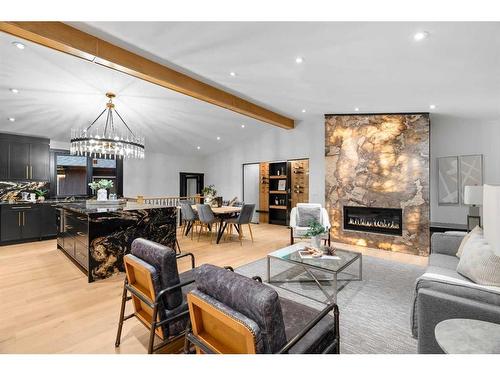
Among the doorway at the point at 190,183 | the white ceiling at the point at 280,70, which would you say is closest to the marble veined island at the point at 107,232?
the white ceiling at the point at 280,70

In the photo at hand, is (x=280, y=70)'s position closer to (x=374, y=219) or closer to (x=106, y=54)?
(x=106, y=54)

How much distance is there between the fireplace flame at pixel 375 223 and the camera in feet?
16.2

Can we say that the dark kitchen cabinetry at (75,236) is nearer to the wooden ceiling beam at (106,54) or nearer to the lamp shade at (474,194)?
the wooden ceiling beam at (106,54)

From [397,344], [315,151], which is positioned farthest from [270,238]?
[397,344]

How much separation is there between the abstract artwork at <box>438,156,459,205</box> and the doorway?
292 inches

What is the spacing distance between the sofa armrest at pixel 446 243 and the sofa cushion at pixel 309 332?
2193 millimetres

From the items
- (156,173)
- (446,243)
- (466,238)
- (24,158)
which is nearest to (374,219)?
(446,243)

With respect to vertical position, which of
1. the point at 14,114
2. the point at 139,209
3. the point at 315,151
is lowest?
the point at 139,209

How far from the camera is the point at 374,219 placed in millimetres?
5117

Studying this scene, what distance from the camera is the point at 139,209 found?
11.9 ft

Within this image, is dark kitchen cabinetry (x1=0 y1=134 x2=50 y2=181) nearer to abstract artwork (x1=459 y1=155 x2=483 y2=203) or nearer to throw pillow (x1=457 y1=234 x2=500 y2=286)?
throw pillow (x1=457 y1=234 x2=500 y2=286)

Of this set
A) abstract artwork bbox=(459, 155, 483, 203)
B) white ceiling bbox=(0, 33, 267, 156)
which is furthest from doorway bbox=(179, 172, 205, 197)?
abstract artwork bbox=(459, 155, 483, 203)
